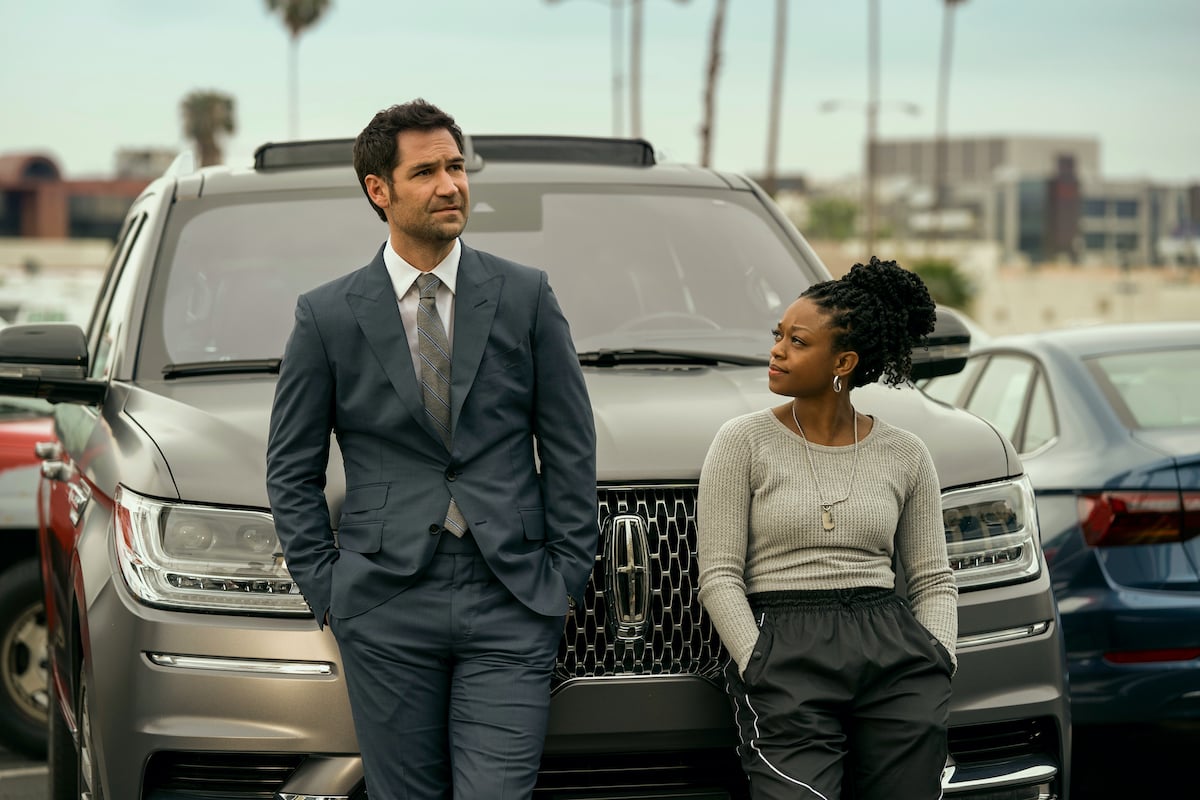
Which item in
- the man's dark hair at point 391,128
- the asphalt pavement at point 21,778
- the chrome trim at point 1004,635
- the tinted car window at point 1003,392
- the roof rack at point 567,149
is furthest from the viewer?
the tinted car window at point 1003,392

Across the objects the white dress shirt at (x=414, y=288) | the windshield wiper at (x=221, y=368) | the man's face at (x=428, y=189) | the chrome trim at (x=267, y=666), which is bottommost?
the chrome trim at (x=267, y=666)

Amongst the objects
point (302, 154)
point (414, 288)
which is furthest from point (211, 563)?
point (302, 154)

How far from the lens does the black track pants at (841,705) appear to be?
3.50 m

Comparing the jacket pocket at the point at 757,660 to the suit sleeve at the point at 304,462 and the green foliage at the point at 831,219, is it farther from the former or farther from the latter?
the green foliage at the point at 831,219

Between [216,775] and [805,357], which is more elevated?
[805,357]

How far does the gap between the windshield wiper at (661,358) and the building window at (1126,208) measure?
17934 cm

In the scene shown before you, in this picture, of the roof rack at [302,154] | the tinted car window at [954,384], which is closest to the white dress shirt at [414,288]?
the roof rack at [302,154]

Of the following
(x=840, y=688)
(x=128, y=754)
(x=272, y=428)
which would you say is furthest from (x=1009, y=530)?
(x=128, y=754)

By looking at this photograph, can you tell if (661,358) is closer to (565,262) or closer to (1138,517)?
(565,262)

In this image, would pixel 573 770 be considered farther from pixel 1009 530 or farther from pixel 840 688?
pixel 1009 530

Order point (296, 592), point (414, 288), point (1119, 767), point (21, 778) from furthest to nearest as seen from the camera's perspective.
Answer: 1. point (1119, 767)
2. point (21, 778)
3. point (296, 592)
4. point (414, 288)

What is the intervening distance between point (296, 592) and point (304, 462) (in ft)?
1.09

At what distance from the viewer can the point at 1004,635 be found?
3.82m

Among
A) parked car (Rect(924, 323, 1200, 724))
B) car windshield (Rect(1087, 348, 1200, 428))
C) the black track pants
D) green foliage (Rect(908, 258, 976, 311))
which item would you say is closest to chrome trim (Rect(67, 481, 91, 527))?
the black track pants
